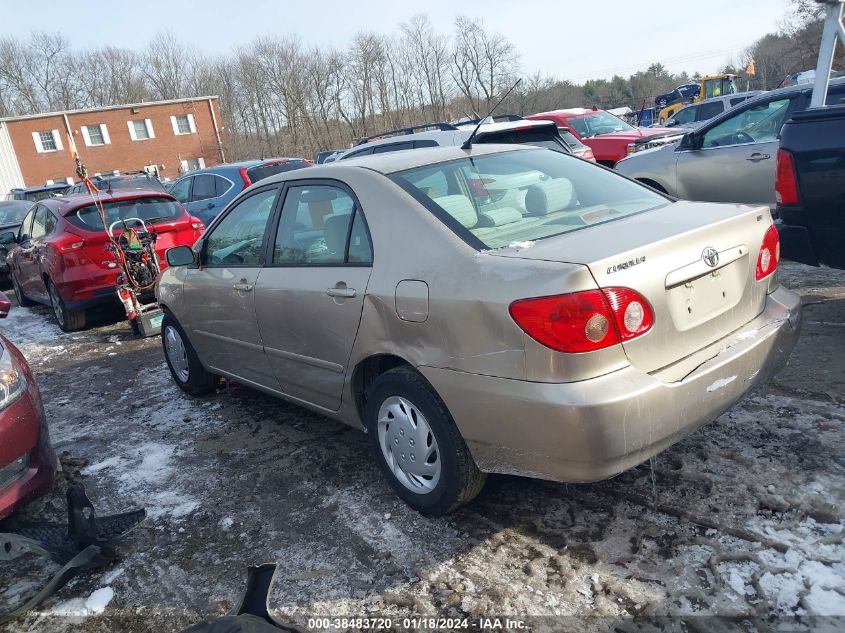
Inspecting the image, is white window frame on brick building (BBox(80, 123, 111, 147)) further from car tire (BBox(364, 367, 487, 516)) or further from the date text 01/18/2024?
the date text 01/18/2024

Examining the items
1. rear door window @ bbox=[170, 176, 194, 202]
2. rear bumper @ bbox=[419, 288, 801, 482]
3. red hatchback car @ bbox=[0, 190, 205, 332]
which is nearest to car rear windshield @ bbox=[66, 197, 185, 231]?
red hatchback car @ bbox=[0, 190, 205, 332]

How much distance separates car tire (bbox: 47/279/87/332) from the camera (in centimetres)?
799

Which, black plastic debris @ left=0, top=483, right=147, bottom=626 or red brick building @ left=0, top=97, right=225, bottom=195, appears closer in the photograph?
black plastic debris @ left=0, top=483, right=147, bottom=626

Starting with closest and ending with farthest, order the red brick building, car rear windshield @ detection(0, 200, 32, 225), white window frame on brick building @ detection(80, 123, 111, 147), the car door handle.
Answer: the car door handle → car rear windshield @ detection(0, 200, 32, 225) → the red brick building → white window frame on brick building @ detection(80, 123, 111, 147)

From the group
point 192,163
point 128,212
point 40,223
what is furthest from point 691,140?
point 192,163

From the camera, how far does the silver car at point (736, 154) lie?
7.05 metres

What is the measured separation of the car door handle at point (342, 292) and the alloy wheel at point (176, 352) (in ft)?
7.55

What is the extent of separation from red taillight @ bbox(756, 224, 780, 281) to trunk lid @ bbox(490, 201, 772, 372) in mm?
43

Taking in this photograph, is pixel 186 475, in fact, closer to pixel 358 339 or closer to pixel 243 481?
pixel 243 481

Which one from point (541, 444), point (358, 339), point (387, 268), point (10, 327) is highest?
point (387, 268)

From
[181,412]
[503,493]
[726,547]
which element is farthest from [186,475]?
[726,547]

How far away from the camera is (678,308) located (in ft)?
8.39

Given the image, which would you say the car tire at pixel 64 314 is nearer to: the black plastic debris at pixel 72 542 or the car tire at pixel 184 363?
the car tire at pixel 184 363

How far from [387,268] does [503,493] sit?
1266 millimetres
